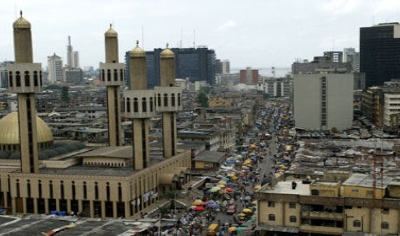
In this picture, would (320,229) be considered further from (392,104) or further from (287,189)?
(392,104)

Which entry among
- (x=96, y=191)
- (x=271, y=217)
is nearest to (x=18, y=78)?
(x=96, y=191)

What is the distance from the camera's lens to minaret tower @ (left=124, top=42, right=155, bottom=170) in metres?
62.6

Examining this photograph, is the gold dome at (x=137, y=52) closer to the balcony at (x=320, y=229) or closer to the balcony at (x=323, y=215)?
the balcony at (x=323, y=215)

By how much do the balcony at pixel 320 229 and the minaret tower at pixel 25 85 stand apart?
2961 centimetres

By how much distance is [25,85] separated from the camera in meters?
60.8

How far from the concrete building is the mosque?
16065mm

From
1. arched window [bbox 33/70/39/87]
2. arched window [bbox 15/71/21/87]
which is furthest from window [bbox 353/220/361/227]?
arched window [bbox 15/71/21/87]

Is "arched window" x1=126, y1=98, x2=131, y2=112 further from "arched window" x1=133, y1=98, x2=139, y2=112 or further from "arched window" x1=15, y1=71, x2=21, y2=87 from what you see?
"arched window" x1=15, y1=71, x2=21, y2=87

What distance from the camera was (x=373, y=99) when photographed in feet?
456

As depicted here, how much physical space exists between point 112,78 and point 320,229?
35.2 metres

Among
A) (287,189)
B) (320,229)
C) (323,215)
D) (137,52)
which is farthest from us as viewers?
(137,52)

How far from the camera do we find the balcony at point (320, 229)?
4928cm

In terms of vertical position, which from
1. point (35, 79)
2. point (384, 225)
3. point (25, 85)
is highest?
point (35, 79)

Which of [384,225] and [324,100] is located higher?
[324,100]
